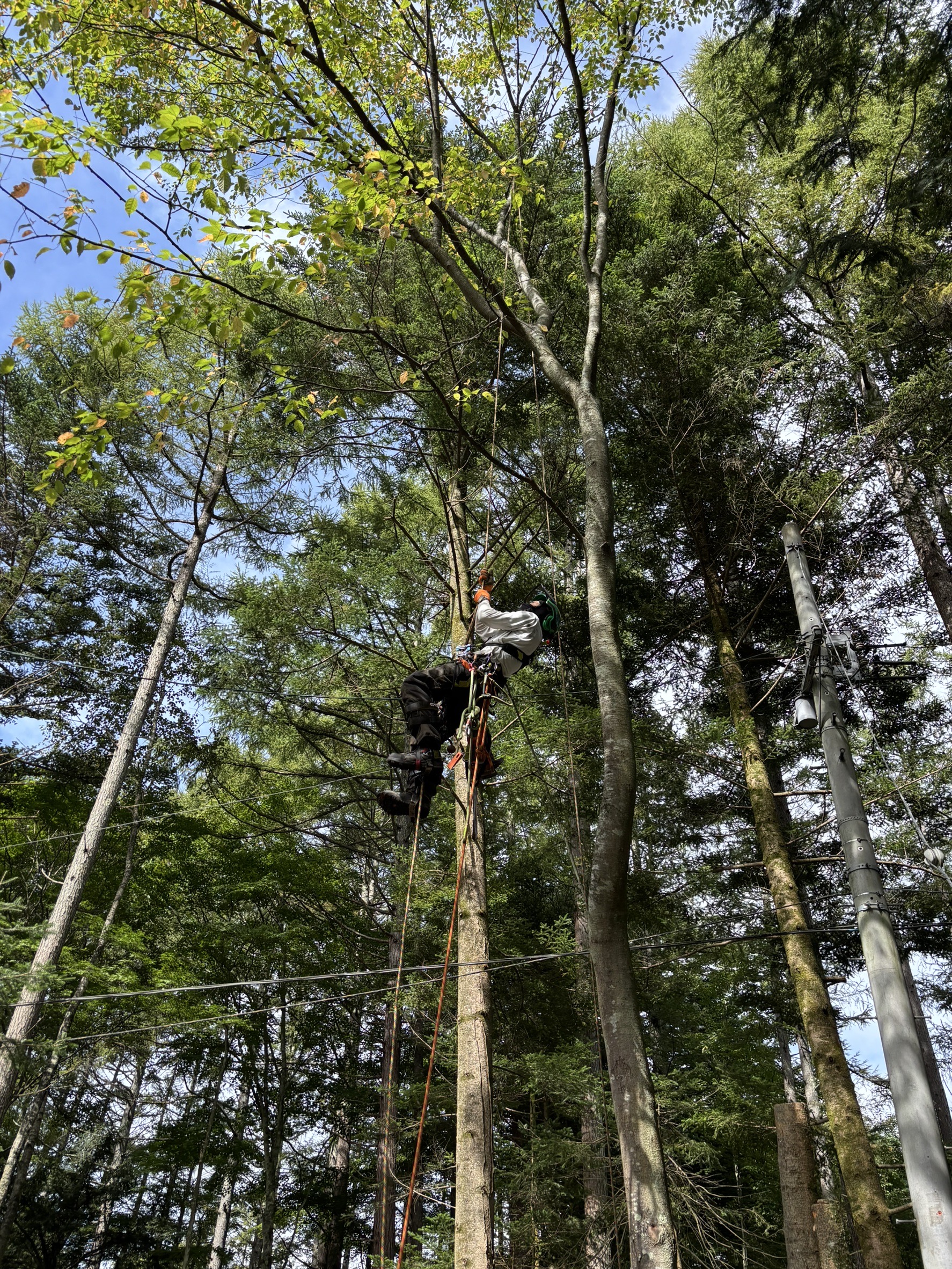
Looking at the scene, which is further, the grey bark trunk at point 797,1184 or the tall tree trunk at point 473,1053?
the grey bark trunk at point 797,1184

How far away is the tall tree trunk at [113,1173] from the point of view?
11469mm

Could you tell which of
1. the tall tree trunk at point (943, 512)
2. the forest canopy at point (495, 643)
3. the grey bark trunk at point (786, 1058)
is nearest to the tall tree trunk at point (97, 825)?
the forest canopy at point (495, 643)

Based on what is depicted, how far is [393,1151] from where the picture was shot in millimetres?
10859

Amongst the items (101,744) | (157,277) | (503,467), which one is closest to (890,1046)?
(503,467)

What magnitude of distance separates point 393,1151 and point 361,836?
507 cm

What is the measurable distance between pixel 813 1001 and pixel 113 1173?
35.5 feet

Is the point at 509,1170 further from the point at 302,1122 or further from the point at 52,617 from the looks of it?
the point at 52,617

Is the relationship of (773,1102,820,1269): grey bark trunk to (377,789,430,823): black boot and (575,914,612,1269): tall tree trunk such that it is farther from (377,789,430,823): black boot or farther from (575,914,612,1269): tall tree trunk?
(377,789,430,823): black boot

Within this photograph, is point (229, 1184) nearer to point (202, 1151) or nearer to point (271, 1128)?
point (271, 1128)

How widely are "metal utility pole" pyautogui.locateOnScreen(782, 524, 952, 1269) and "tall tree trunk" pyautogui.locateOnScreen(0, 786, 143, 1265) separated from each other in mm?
7040

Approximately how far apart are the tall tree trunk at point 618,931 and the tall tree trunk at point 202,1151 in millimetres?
10489

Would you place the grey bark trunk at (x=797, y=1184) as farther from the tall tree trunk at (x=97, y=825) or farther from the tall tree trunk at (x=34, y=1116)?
the tall tree trunk at (x=34, y=1116)

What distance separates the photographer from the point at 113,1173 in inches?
484

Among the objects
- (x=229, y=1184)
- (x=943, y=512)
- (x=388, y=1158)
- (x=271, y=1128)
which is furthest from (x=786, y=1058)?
Answer: (x=943, y=512)
